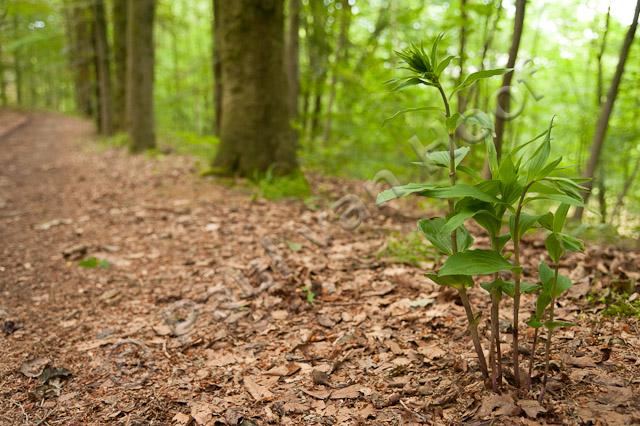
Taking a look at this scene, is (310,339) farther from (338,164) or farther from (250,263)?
(338,164)

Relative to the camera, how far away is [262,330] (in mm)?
3090

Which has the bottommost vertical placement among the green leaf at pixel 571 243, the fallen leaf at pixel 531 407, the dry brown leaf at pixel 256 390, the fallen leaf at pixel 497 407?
the dry brown leaf at pixel 256 390

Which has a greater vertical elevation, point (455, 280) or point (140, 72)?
point (140, 72)

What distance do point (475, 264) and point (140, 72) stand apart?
9.76m

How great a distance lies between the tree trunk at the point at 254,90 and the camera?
6.07m

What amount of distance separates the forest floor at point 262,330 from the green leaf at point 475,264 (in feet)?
2.17

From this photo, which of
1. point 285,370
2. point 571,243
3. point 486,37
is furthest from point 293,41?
point 571,243

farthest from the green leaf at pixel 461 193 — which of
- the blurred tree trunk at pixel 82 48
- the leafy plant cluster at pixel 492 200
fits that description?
the blurred tree trunk at pixel 82 48

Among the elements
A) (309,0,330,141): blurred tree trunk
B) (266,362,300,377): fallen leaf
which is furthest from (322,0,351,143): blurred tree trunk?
(266,362,300,377): fallen leaf

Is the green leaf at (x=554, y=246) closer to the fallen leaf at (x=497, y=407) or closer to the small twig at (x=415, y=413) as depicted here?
the fallen leaf at (x=497, y=407)

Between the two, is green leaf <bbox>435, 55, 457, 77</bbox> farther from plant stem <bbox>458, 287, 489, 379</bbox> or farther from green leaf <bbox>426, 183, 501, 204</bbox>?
plant stem <bbox>458, 287, 489, 379</bbox>

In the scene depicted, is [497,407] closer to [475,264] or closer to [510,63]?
[475,264]

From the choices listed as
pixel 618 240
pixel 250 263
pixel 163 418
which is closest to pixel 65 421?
pixel 163 418

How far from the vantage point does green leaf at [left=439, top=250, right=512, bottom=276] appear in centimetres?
171
